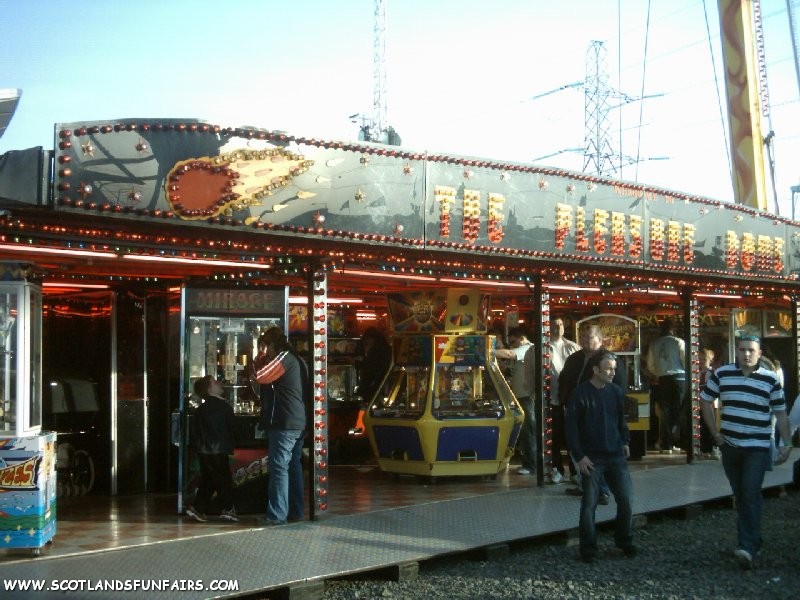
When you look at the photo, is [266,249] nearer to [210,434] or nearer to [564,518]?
[210,434]

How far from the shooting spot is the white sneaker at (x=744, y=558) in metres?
7.31

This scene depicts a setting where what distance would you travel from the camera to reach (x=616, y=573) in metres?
7.38

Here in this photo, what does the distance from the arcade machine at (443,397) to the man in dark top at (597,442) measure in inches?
141

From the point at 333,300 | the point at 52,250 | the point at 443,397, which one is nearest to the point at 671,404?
the point at 443,397

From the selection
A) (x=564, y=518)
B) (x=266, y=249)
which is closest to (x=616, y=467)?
(x=564, y=518)

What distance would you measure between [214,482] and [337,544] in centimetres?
166

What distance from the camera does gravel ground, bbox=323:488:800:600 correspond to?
6789 mm

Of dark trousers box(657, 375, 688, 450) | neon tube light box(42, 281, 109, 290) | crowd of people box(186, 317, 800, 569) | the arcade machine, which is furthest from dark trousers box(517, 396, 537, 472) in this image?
neon tube light box(42, 281, 109, 290)

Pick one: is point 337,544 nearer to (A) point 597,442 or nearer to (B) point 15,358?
(A) point 597,442

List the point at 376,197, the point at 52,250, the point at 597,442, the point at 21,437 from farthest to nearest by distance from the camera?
the point at 376,197, the point at 597,442, the point at 52,250, the point at 21,437

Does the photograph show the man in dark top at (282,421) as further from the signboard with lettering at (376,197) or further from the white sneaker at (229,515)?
the signboard with lettering at (376,197)

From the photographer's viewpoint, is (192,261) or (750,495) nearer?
(750,495)

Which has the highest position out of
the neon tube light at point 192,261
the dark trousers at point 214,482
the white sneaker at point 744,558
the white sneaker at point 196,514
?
the neon tube light at point 192,261

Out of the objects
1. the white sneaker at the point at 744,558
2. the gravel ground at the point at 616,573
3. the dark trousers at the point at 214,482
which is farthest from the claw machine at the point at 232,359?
the white sneaker at the point at 744,558
